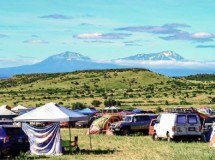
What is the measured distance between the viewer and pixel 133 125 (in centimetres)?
3591

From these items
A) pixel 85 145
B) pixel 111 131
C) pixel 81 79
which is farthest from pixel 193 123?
pixel 81 79

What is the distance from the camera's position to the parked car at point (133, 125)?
117 ft

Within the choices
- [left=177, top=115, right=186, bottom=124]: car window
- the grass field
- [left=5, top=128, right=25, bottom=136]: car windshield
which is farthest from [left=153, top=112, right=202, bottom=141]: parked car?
[left=5, top=128, right=25, bottom=136]: car windshield

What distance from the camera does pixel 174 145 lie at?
2702 centimetres

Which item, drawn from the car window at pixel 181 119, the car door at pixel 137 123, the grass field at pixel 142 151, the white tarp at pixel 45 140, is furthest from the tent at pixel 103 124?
the white tarp at pixel 45 140

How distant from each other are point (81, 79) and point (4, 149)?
13295 centimetres

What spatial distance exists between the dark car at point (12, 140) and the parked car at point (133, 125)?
47.2 ft

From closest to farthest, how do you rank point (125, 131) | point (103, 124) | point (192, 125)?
point (192, 125), point (125, 131), point (103, 124)

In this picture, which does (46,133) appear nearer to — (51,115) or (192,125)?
(51,115)

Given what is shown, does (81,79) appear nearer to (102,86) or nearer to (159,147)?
(102,86)

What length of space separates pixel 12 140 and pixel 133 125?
51.6 ft

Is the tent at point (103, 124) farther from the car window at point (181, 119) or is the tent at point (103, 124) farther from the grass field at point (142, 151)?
the car window at point (181, 119)

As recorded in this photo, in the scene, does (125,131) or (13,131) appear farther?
(125,131)

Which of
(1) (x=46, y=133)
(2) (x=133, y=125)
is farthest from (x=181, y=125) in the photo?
(1) (x=46, y=133)
